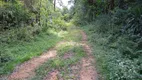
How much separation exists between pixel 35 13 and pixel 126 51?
36.7ft

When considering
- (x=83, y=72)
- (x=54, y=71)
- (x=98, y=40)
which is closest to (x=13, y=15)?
(x=98, y=40)

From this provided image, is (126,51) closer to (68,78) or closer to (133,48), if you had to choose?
(133,48)

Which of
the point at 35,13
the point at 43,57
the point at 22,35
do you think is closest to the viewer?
the point at 43,57

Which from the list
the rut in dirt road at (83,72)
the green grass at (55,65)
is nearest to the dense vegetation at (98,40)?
the rut in dirt road at (83,72)

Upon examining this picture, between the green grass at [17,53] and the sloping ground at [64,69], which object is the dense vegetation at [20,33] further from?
the sloping ground at [64,69]

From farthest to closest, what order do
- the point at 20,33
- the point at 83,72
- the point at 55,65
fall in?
the point at 20,33 → the point at 55,65 → the point at 83,72

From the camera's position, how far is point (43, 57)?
8.15 metres

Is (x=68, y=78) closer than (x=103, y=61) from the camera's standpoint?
Yes

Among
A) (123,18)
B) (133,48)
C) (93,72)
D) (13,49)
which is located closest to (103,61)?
(93,72)

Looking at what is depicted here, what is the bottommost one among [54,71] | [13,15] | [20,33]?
[54,71]

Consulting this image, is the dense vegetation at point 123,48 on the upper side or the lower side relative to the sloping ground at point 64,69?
upper

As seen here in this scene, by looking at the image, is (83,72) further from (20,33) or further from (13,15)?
(13,15)

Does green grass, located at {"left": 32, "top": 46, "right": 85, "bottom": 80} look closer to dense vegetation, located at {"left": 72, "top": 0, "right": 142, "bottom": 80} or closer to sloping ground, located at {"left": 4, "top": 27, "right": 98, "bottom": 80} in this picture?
sloping ground, located at {"left": 4, "top": 27, "right": 98, "bottom": 80}

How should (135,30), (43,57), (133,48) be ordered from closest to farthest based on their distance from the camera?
1. (133,48)
2. (43,57)
3. (135,30)
